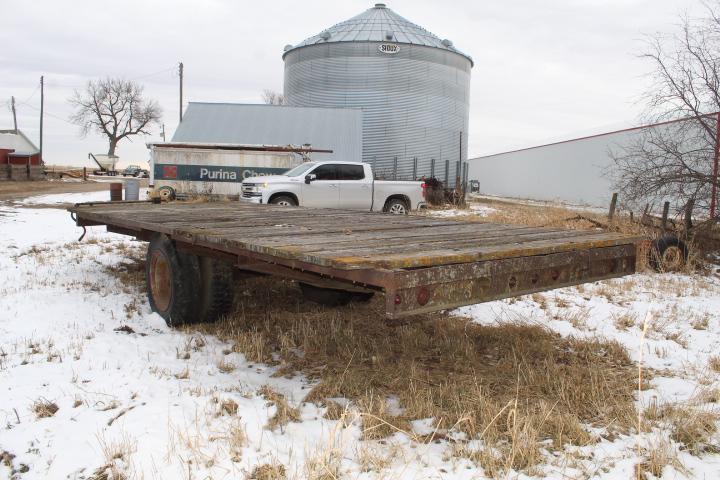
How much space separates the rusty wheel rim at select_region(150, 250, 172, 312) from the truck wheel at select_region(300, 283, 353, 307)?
56.0 inches

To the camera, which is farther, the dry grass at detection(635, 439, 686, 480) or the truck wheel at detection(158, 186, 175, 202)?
the truck wheel at detection(158, 186, 175, 202)

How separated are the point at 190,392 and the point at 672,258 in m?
8.74

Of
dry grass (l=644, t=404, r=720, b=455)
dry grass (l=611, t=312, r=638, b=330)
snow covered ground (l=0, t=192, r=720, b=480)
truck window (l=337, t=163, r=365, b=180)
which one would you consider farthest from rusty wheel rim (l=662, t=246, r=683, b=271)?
truck window (l=337, t=163, r=365, b=180)

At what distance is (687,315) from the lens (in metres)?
6.66

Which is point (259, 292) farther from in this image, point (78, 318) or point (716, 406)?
point (716, 406)

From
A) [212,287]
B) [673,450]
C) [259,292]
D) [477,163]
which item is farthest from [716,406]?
[477,163]

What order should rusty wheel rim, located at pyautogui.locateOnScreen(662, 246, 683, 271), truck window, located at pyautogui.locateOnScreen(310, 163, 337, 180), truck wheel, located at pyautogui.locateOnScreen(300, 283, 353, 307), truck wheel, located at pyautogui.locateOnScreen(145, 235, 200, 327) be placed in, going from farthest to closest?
1. truck window, located at pyautogui.locateOnScreen(310, 163, 337, 180)
2. rusty wheel rim, located at pyautogui.locateOnScreen(662, 246, 683, 271)
3. truck wheel, located at pyautogui.locateOnScreen(300, 283, 353, 307)
4. truck wheel, located at pyautogui.locateOnScreen(145, 235, 200, 327)

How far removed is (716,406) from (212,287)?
3.91 metres

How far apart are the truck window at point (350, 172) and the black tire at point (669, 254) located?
346 inches

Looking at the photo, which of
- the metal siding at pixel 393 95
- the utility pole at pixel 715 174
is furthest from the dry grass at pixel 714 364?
the metal siding at pixel 393 95

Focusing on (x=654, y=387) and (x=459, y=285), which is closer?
(x=459, y=285)

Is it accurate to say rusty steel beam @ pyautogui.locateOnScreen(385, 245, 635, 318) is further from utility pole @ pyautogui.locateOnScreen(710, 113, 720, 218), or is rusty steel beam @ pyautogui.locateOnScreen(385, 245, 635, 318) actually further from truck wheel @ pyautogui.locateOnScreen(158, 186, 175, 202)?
truck wheel @ pyautogui.locateOnScreen(158, 186, 175, 202)

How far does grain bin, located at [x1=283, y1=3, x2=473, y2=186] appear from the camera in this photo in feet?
105

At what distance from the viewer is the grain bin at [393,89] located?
3188 centimetres
